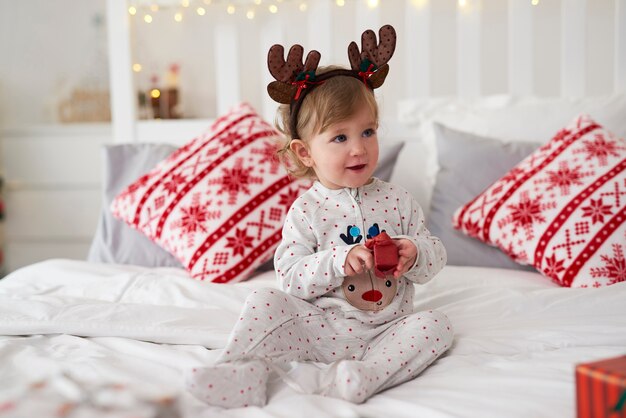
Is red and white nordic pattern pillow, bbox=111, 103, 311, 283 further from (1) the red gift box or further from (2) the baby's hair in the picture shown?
(1) the red gift box

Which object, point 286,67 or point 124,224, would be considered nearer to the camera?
point 286,67

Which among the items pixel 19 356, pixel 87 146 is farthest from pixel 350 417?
pixel 87 146

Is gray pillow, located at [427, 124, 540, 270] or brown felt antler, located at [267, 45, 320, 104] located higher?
brown felt antler, located at [267, 45, 320, 104]

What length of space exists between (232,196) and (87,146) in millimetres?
1443

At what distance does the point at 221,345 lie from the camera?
42.2 inches

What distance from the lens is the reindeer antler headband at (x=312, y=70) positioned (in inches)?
44.9

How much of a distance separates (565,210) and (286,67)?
680 mm

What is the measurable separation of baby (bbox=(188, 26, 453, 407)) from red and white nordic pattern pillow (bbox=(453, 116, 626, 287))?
401 mm

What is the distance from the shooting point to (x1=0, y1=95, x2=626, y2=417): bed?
2.60 feet

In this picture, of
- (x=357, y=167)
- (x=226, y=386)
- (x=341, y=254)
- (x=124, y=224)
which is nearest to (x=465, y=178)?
(x=357, y=167)

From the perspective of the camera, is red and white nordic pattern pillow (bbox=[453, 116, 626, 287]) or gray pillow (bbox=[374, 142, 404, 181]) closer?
red and white nordic pattern pillow (bbox=[453, 116, 626, 287])

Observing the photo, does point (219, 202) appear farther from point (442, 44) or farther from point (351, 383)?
point (442, 44)

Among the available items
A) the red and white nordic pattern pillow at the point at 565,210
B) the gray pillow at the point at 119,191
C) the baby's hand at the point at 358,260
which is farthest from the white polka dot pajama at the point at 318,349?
the gray pillow at the point at 119,191

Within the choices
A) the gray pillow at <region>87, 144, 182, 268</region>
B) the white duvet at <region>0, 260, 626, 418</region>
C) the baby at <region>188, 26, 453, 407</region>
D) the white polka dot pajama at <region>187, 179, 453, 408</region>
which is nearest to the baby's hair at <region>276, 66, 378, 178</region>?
the baby at <region>188, 26, 453, 407</region>
